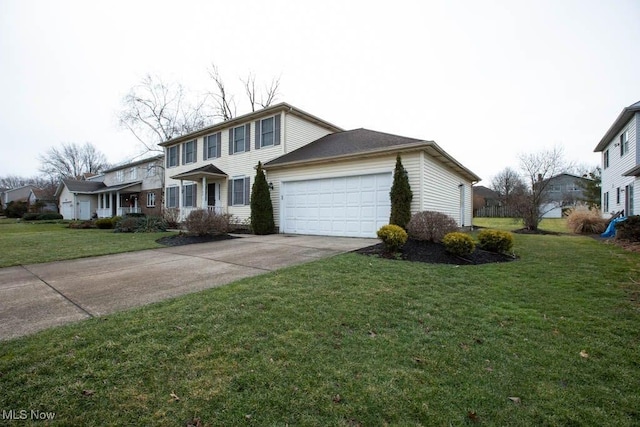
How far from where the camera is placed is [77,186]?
100 ft

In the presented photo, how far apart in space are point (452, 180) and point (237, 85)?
2219 cm

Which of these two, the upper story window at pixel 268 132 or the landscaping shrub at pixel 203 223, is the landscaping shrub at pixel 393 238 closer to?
the landscaping shrub at pixel 203 223

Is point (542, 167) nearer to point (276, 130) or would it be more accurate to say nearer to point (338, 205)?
point (338, 205)

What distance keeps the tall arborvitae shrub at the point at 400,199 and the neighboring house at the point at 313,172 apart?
1.85ft

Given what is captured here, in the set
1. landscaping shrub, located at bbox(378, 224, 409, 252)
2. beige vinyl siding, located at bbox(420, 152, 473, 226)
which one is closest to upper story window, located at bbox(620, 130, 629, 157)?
beige vinyl siding, located at bbox(420, 152, 473, 226)

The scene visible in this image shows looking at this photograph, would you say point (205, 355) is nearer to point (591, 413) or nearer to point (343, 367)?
point (343, 367)

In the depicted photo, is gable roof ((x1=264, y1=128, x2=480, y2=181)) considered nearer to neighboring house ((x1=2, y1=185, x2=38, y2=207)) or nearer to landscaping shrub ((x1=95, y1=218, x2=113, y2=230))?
landscaping shrub ((x1=95, y1=218, x2=113, y2=230))

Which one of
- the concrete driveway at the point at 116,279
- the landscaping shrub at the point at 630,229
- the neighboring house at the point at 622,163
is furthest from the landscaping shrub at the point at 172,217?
the neighboring house at the point at 622,163

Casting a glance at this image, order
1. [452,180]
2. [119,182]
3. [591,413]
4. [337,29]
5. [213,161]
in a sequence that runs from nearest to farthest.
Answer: [591,413] < [337,29] < [452,180] < [213,161] < [119,182]

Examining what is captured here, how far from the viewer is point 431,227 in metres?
7.52

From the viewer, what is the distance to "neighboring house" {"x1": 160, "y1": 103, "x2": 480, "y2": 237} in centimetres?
1005

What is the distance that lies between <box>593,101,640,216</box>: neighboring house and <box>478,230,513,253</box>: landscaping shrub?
9310 mm

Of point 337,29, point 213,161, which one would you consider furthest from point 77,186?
point 337,29

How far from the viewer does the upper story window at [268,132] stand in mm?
13555
